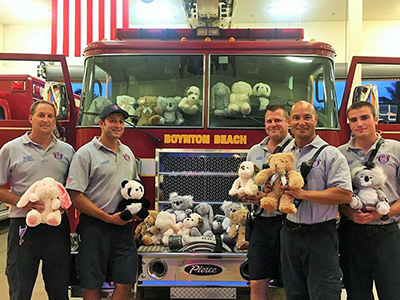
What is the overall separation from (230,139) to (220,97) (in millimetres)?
450

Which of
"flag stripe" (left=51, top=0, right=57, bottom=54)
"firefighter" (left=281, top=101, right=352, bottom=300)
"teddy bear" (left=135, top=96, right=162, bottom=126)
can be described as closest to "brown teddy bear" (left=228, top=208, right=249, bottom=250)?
"firefighter" (left=281, top=101, right=352, bottom=300)

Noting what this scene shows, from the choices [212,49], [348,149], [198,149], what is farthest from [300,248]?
[212,49]

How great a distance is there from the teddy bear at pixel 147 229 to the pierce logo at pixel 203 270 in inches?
19.0

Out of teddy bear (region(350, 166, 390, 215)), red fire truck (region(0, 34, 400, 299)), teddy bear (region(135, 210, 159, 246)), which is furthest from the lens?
red fire truck (region(0, 34, 400, 299))

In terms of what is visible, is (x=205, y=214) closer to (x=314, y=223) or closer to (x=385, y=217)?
(x=314, y=223)

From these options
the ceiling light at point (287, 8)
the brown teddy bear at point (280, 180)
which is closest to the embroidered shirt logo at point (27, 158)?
the brown teddy bear at point (280, 180)

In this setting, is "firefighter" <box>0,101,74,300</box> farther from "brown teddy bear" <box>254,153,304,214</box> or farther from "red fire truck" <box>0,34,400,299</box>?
"brown teddy bear" <box>254,153,304,214</box>

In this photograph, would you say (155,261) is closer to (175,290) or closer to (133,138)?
(175,290)

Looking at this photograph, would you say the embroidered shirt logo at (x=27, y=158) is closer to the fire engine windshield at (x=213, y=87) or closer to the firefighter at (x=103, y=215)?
the firefighter at (x=103, y=215)

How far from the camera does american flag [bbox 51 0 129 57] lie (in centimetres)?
937

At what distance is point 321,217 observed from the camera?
251 cm

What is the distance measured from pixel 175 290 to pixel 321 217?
137cm

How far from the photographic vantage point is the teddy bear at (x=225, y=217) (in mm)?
3605

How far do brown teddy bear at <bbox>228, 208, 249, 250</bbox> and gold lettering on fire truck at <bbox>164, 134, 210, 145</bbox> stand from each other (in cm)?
78
